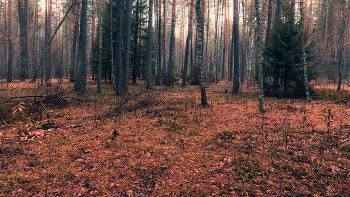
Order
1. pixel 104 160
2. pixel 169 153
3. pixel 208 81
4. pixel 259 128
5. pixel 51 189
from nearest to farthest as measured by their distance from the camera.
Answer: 1. pixel 51 189
2. pixel 104 160
3. pixel 169 153
4. pixel 259 128
5. pixel 208 81

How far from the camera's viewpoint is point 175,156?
4969 millimetres

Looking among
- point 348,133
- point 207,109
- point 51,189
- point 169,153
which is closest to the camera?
point 51,189

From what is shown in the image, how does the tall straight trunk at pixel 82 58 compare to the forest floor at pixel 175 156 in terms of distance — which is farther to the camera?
the tall straight trunk at pixel 82 58

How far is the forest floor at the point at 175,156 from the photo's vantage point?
371 cm

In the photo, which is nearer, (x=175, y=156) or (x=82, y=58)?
(x=175, y=156)

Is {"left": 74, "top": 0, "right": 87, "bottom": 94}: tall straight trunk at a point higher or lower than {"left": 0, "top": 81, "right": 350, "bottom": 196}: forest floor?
higher

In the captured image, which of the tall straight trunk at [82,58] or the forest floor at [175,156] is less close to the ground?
the tall straight trunk at [82,58]

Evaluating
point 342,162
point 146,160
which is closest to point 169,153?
point 146,160

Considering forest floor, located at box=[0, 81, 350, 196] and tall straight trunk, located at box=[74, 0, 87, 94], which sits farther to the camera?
tall straight trunk, located at box=[74, 0, 87, 94]

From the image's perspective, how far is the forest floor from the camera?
371cm

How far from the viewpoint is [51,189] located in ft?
11.9

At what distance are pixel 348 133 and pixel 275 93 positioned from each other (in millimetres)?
7536

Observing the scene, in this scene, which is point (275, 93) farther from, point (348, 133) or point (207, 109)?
point (348, 133)

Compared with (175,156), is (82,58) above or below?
above
